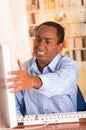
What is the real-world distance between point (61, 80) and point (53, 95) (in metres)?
0.08

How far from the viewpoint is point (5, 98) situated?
910 millimetres

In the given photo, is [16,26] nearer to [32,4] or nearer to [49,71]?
[32,4]

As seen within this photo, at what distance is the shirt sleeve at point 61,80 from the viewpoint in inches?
39.4

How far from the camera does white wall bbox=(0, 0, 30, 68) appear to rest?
3.73 ft

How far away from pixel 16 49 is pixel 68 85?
0.91ft

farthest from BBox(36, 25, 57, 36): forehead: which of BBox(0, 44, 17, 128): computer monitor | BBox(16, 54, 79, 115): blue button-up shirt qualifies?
BBox(0, 44, 17, 128): computer monitor

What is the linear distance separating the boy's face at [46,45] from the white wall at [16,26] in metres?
0.05

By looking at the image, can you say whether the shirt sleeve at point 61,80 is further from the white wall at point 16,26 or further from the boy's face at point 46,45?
the white wall at point 16,26

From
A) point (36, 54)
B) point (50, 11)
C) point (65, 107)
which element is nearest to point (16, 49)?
point (36, 54)

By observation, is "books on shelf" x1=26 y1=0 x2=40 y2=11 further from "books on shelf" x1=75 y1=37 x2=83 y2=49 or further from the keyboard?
the keyboard

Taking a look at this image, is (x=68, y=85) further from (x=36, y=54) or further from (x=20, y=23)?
(x=20, y=23)

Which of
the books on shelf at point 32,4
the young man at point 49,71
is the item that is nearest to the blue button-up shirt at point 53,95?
the young man at point 49,71

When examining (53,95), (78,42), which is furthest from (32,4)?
(53,95)

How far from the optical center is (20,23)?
44.9 inches
